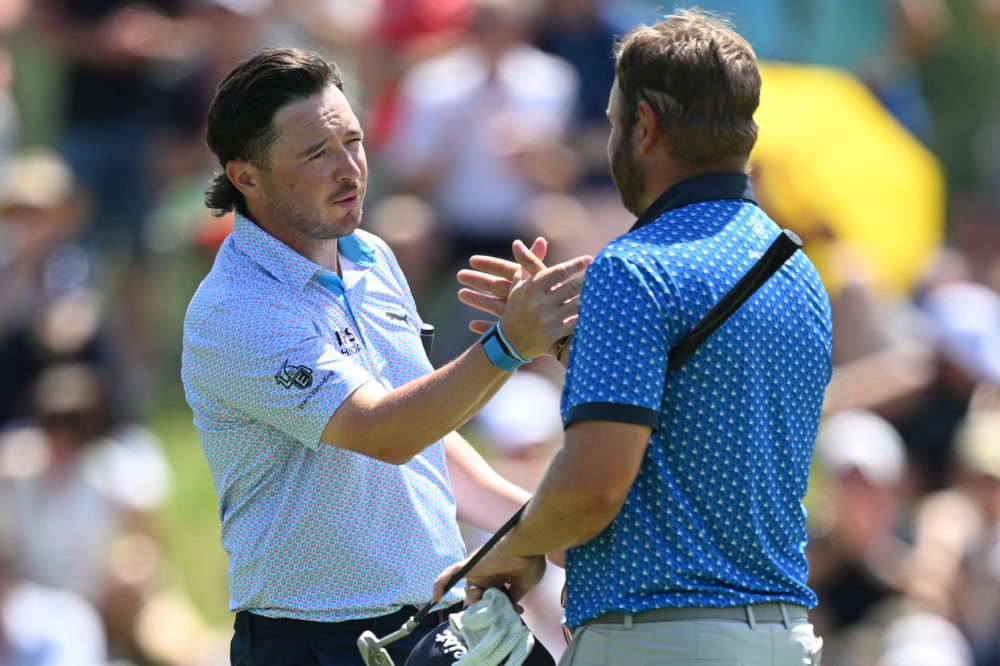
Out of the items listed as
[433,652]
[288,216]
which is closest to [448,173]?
[288,216]

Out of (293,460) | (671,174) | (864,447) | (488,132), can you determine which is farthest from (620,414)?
(488,132)

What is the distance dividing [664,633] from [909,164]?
6.53m

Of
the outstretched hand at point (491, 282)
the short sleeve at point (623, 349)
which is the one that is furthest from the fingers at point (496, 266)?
the short sleeve at point (623, 349)

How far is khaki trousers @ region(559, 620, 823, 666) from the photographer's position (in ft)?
9.18

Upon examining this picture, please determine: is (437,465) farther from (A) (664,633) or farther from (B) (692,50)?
(B) (692,50)

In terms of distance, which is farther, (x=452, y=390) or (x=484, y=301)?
(x=484, y=301)

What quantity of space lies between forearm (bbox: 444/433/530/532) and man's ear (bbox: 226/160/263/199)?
778 millimetres

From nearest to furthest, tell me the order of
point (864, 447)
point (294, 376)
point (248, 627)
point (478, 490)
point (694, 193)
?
point (694, 193), point (294, 376), point (248, 627), point (478, 490), point (864, 447)

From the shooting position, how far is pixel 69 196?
8633mm

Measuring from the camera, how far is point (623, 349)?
8.97 feet

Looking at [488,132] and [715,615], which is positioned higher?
[715,615]

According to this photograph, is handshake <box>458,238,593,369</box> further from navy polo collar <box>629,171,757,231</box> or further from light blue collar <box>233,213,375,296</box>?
light blue collar <box>233,213,375,296</box>

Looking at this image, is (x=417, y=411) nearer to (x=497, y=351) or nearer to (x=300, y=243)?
(x=497, y=351)

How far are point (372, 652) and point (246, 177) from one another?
1123 mm
